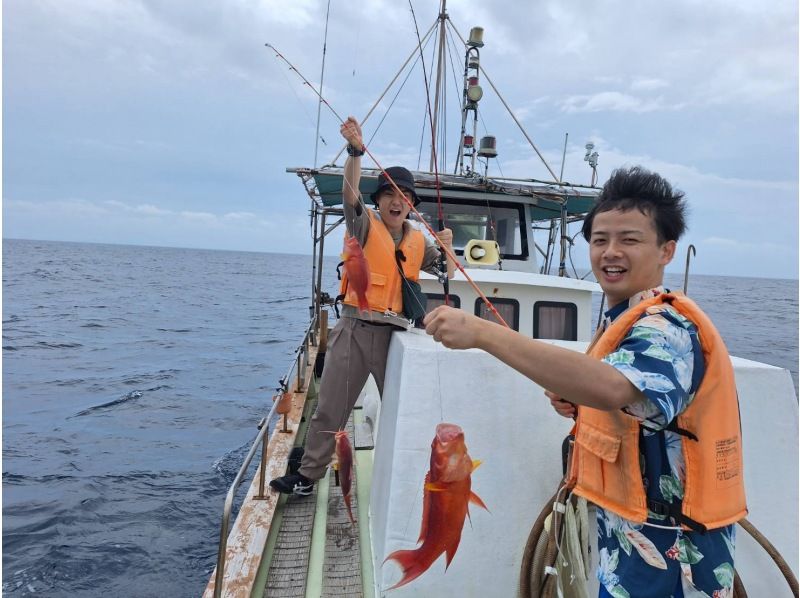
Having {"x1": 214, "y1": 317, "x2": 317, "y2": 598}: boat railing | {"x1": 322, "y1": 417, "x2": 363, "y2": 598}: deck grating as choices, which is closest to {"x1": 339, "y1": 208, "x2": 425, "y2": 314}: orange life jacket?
{"x1": 214, "y1": 317, "x2": 317, "y2": 598}: boat railing

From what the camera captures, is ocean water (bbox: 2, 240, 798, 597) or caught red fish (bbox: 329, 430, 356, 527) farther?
ocean water (bbox: 2, 240, 798, 597)

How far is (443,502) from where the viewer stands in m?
2.30

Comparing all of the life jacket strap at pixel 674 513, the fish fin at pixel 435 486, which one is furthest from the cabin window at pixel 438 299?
the life jacket strap at pixel 674 513

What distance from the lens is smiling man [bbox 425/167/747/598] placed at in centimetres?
132

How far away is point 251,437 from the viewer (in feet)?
35.3

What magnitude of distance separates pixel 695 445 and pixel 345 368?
99.3 inches

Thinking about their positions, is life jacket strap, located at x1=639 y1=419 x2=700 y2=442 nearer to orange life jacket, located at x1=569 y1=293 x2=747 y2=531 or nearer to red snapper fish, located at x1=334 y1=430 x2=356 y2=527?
orange life jacket, located at x1=569 y1=293 x2=747 y2=531

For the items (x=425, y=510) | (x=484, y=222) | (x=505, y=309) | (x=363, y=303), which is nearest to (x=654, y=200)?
(x=425, y=510)

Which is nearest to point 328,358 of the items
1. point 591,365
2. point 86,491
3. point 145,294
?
point 591,365

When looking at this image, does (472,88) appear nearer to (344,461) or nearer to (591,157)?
(591,157)

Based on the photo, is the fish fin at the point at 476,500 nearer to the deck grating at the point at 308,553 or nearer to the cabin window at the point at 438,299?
the deck grating at the point at 308,553

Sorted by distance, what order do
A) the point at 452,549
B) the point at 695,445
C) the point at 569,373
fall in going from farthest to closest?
the point at 452,549 → the point at 695,445 → the point at 569,373

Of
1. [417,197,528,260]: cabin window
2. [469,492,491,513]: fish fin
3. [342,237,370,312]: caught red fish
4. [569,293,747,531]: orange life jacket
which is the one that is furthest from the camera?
[417,197,528,260]: cabin window

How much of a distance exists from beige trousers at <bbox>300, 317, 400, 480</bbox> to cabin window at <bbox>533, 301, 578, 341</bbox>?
2916 mm
